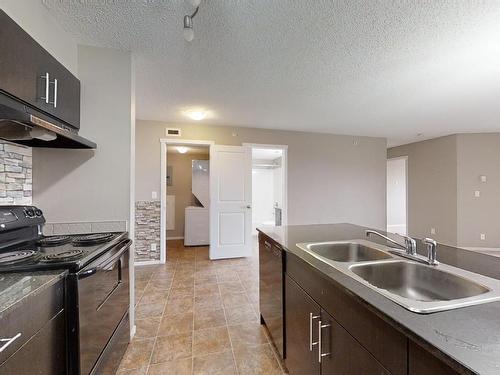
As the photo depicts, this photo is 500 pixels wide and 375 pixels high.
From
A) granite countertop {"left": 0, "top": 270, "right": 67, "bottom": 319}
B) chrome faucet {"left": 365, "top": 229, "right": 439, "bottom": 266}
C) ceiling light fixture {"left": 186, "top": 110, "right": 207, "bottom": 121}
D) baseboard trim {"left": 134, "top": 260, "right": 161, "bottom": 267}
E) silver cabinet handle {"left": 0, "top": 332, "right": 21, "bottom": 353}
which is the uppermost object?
ceiling light fixture {"left": 186, "top": 110, "right": 207, "bottom": 121}

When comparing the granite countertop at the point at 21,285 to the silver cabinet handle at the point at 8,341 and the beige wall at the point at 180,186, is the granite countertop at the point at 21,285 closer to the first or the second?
the silver cabinet handle at the point at 8,341

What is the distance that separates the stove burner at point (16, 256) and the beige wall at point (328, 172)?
3.13m

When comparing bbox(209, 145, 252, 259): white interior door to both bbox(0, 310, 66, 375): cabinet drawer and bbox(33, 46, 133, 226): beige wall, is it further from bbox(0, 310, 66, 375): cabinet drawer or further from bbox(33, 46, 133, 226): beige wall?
bbox(0, 310, 66, 375): cabinet drawer

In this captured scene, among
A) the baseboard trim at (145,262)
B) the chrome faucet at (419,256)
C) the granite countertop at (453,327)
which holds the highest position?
the chrome faucet at (419,256)

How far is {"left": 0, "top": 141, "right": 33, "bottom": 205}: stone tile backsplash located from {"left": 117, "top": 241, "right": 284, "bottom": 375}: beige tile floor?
1.39 meters

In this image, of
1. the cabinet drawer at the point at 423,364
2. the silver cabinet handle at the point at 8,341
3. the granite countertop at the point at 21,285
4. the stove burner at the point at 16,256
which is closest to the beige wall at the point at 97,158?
the stove burner at the point at 16,256

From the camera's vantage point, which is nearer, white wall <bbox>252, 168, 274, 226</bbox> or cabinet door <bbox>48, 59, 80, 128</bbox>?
cabinet door <bbox>48, 59, 80, 128</bbox>

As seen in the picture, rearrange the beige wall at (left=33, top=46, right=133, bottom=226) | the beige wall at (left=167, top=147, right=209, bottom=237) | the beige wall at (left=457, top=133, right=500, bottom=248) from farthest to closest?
1. the beige wall at (left=167, top=147, right=209, bottom=237)
2. the beige wall at (left=457, top=133, right=500, bottom=248)
3. the beige wall at (left=33, top=46, right=133, bottom=226)

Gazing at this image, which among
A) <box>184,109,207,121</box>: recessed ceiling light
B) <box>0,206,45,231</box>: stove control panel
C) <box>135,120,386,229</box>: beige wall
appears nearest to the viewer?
<box>0,206,45,231</box>: stove control panel

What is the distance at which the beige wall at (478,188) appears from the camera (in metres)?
4.80

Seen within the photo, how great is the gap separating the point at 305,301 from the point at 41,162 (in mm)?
2138

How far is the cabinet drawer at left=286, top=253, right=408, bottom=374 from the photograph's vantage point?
2.23 feet

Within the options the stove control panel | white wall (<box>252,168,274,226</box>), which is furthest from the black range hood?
white wall (<box>252,168,274,226</box>)

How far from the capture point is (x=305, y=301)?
126cm
